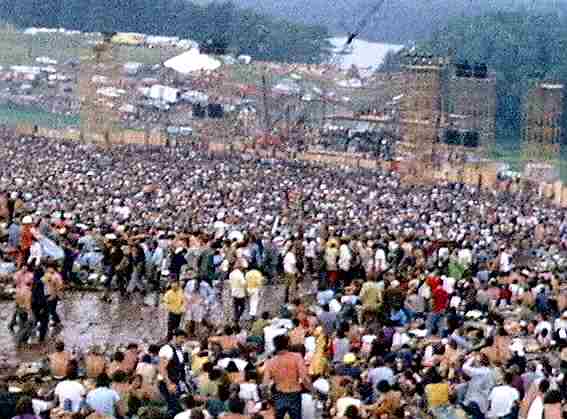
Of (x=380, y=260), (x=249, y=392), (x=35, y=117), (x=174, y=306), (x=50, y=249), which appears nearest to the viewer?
(x=249, y=392)

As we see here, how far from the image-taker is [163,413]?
13.8m

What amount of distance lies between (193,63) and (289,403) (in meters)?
96.5

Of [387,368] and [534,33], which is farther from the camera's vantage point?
[534,33]

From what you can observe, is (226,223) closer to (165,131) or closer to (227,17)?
(165,131)

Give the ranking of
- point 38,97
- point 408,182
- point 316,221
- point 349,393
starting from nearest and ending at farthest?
point 349,393, point 316,221, point 408,182, point 38,97

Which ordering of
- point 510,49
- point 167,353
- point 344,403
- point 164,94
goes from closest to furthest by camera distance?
point 344,403
point 167,353
point 164,94
point 510,49

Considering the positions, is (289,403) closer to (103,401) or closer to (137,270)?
(103,401)

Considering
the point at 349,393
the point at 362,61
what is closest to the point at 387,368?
the point at 349,393

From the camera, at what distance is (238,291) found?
2073cm

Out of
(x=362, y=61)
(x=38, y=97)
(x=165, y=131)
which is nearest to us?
(x=165, y=131)

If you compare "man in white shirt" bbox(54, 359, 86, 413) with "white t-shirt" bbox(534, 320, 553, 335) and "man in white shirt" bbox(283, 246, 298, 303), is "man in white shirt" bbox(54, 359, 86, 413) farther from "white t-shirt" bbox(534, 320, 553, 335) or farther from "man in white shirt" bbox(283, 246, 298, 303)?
"man in white shirt" bbox(283, 246, 298, 303)

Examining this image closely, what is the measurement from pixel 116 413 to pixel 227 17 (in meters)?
128

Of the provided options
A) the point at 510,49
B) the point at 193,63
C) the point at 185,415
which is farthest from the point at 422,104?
the point at 185,415

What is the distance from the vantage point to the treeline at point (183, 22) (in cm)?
13950
